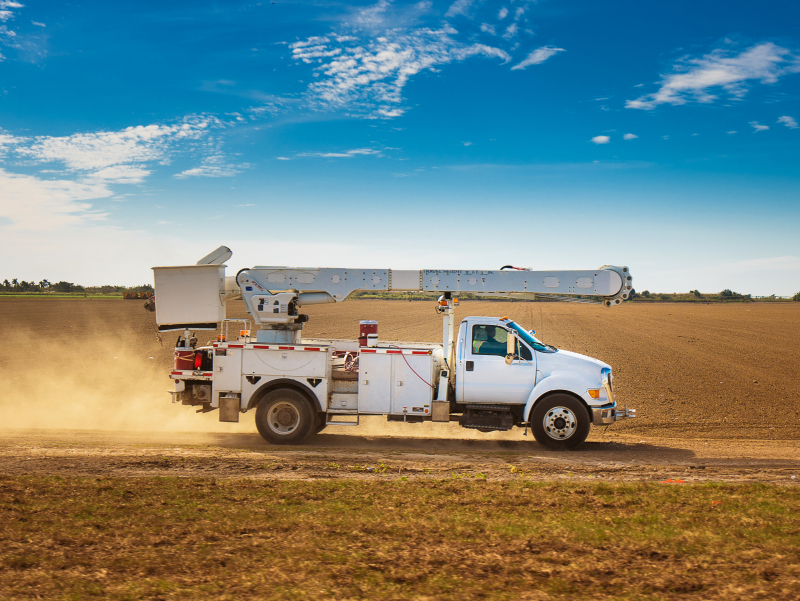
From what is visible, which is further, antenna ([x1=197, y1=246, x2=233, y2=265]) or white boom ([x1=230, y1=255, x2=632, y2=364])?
antenna ([x1=197, y1=246, x2=233, y2=265])

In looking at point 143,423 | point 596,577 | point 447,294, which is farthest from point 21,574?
point 143,423

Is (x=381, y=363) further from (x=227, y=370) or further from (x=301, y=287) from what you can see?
(x=227, y=370)

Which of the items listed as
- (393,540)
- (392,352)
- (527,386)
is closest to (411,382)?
(392,352)

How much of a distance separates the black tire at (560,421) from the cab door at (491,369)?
0.45m

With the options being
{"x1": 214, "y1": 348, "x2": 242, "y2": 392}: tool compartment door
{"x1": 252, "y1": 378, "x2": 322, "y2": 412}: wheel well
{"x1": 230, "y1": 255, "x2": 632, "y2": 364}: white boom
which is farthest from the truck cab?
{"x1": 214, "y1": 348, "x2": 242, "y2": 392}: tool compartment door

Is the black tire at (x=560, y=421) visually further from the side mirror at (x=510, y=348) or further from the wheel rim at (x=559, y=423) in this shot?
the side mirror at (x=510, y=348)

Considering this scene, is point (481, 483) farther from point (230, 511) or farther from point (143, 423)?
point (143, 423)

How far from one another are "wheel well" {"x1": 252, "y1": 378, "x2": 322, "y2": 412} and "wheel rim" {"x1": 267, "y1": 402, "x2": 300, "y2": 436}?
36cm

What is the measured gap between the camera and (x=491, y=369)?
12047 millimetres

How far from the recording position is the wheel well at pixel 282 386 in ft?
39.9

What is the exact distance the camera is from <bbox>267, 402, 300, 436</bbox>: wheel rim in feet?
40.1

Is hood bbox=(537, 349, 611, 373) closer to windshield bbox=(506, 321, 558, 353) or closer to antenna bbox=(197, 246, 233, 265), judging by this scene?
windshield bbox=(506, 321, 558, 353)

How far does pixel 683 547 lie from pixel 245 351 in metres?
8.94

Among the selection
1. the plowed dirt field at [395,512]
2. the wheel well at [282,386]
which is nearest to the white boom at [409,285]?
the wheel well at [282,386]
